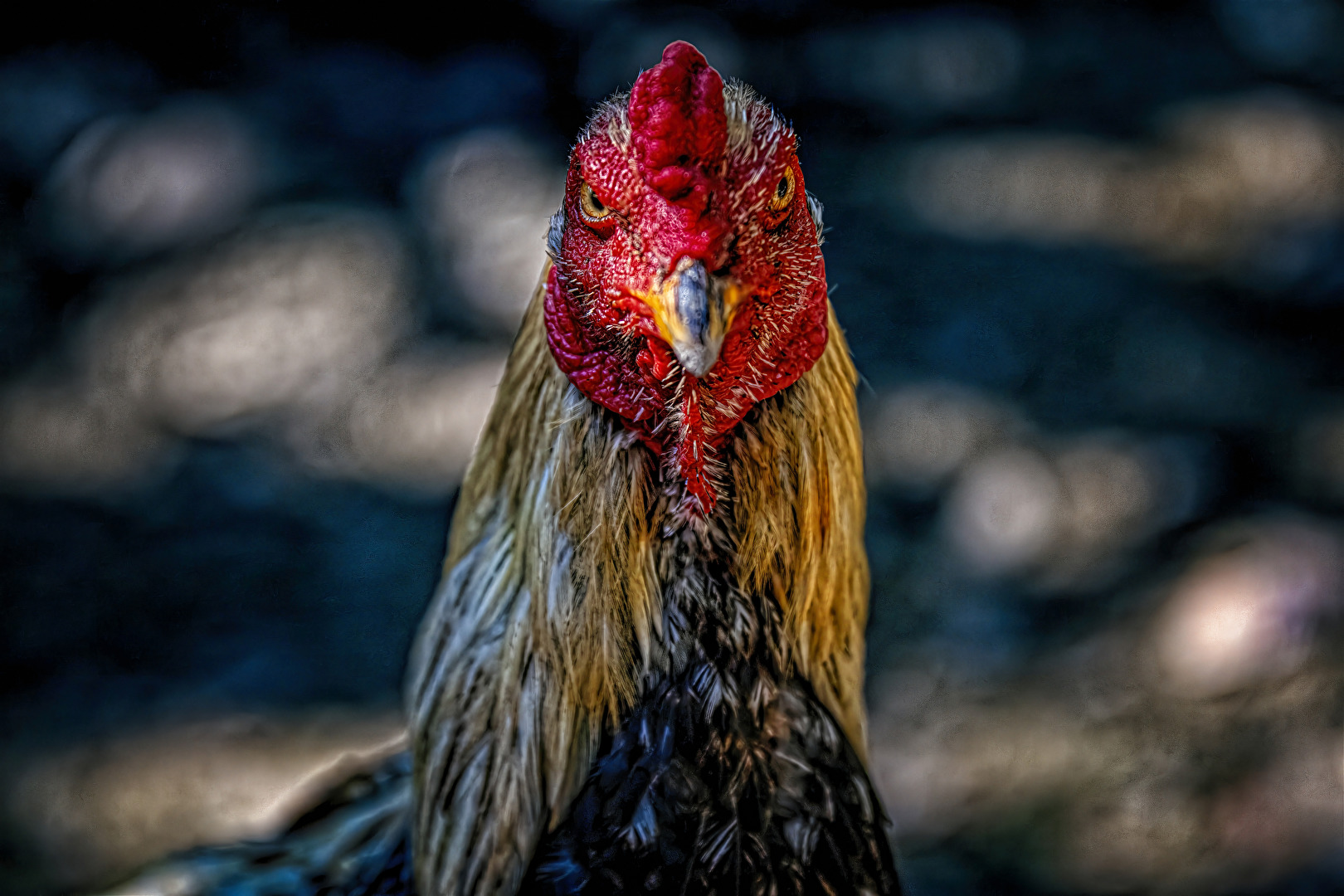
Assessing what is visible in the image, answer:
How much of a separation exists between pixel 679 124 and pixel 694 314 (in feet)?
0.67

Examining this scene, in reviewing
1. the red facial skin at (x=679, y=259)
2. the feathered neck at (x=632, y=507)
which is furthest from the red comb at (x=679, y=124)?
the feathered neck at (x=632, y=507)

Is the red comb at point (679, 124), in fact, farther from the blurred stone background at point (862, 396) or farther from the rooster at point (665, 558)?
the blurred stone background at point (862, 396)

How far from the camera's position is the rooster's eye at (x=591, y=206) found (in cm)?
114

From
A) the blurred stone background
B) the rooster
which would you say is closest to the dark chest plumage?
the rooster

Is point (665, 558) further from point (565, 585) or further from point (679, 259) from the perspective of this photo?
point (679, 259)

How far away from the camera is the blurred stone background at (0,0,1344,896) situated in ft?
7.42

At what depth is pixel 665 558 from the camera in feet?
4.06

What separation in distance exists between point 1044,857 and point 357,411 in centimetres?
198

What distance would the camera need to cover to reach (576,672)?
125cm

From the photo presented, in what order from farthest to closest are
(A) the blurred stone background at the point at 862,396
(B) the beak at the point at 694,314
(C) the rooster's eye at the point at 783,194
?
(A) the blurred stone background at the point at 862,396
(C) the rooster's eye at the point at 783,194
(B) the beak at the point at 694,314

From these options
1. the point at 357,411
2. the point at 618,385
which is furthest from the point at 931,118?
the point at 618,385

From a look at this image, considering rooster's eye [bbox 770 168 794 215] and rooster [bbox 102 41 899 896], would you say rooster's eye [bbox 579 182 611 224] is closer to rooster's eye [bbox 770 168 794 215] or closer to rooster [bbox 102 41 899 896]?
rooster [bbox 102 41 899 896]

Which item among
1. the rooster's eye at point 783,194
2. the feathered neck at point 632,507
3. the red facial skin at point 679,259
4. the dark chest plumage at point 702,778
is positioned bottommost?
the dark chest plumage at point 702,778

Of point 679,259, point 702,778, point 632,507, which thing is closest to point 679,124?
point 679,259
